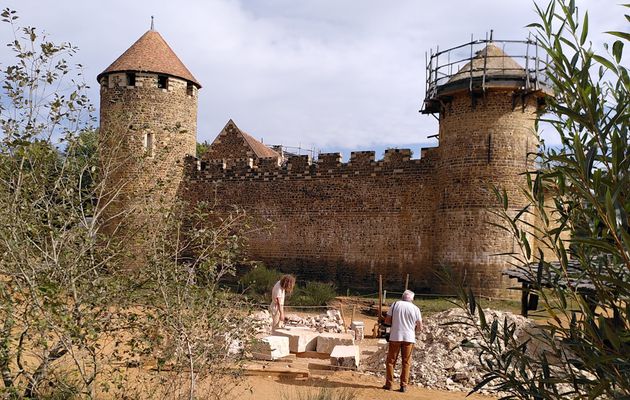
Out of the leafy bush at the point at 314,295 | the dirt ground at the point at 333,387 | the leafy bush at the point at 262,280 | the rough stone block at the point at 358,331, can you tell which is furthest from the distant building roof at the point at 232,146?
the dirt ground at the point at 333,387

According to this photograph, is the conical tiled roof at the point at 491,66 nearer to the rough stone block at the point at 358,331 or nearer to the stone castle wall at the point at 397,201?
the stone castle wall at the point at 397,201

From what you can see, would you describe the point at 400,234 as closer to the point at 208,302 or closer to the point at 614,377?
the point at 208,302

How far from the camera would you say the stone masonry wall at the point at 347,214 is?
57.5 feet

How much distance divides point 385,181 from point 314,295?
14.2 feet

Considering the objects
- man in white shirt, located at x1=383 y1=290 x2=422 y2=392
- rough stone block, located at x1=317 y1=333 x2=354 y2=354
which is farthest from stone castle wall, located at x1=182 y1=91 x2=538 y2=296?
man in white shirt, located at x1=383 y1=290 x2=422 y2=392

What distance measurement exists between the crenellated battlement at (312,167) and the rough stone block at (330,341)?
27.9ft

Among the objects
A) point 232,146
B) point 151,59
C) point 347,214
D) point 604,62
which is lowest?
point 347,214

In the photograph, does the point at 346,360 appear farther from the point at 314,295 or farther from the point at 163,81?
the point at 163,81

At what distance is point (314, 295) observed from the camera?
16375mm

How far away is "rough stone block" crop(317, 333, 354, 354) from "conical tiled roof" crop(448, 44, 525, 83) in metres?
8.82

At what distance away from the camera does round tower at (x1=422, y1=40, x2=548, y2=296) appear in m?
15.4


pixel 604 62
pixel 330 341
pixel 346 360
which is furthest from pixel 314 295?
pixel 604 62

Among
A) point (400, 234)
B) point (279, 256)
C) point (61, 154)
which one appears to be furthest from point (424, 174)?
point (61, 154)

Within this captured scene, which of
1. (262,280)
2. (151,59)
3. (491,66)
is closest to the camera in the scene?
(491,66)
